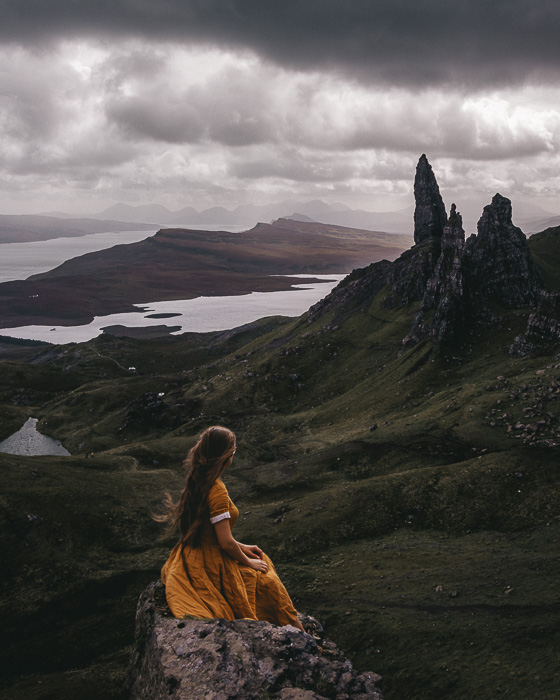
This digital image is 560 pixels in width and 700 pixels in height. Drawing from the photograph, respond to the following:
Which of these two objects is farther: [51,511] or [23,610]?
[51,511]

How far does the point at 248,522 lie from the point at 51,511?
65.5 feet

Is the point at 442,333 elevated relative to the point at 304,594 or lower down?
elevated

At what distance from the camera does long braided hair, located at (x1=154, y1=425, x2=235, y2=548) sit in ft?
40.5

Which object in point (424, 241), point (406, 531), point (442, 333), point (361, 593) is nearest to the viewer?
point (361, 593)

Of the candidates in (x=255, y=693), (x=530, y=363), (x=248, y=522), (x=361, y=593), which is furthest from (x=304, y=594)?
(x=530, y=363)

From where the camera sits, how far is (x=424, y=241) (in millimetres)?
159375

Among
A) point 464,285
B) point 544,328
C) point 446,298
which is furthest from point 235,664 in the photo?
point 464,285

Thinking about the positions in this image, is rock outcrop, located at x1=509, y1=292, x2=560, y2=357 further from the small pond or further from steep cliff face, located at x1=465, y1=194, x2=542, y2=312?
the small pond

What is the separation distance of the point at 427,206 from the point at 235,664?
554ft

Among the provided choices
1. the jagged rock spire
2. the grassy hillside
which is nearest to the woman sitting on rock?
the grassy hillside

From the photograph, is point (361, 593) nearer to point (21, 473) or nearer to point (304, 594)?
point (304, 594)

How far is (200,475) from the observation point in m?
12.5

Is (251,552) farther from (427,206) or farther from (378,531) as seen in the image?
(427,206)

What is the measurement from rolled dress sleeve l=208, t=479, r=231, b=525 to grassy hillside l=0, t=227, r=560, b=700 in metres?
15.8
